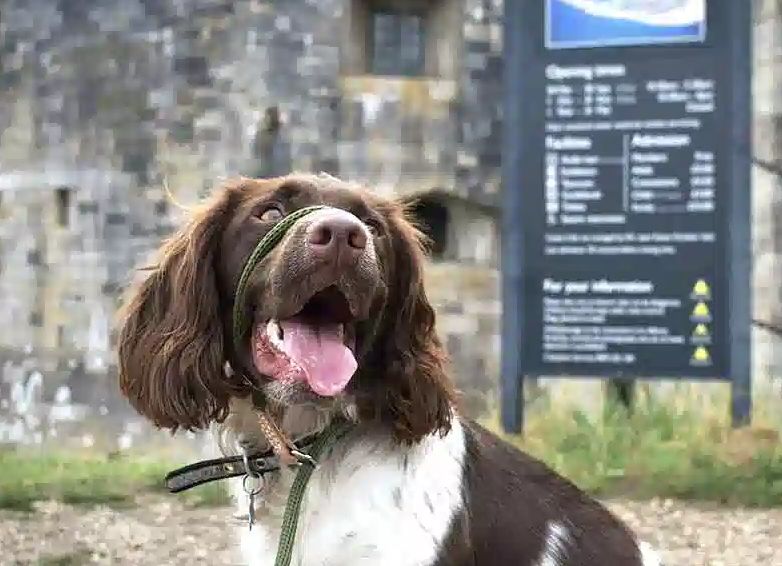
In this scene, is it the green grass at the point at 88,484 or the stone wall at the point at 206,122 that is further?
the stone wall at the point at 206,122

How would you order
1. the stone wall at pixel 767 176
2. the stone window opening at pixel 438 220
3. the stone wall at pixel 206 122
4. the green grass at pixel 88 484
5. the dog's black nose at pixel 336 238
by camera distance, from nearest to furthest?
the dog's black nose at pixel 336 238
the green grass at pixel 88 484
the stone wall at pixel 767 176
the stone wall at pixel 206 122
the stone window opening at pixel 438 220

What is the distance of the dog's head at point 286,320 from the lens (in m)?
2.65

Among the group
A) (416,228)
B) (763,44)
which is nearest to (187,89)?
(763,44)

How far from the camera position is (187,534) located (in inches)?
218

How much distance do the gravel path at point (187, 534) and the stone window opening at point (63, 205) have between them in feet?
23.1

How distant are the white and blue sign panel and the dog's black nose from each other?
17.0 feet

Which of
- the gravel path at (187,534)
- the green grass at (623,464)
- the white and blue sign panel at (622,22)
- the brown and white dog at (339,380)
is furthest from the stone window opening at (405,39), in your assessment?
the brown and white dog at (339,380)

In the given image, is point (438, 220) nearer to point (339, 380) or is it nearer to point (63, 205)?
point (63, 205)

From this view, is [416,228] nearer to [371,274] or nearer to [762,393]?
[371,274]

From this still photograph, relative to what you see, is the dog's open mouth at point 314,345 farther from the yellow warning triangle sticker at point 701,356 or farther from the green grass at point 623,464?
the yellow warning triangle sticker at point 701,356

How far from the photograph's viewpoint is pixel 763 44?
1078 centimetres

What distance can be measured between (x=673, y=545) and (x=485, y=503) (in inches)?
110

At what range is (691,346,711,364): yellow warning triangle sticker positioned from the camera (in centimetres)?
709

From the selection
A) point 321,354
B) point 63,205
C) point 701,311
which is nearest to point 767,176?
point 701,311
